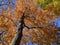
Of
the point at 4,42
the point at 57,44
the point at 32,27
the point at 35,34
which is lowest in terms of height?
the point at 57,44

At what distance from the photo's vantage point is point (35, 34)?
47.0 feet

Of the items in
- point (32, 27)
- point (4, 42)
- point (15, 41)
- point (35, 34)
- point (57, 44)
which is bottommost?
point (57, 44)

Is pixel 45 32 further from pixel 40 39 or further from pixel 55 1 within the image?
pixel 55 1

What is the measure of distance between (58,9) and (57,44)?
19.7 ft

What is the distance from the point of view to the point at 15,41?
9062 mm

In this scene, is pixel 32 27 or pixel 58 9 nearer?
pixel 32 27

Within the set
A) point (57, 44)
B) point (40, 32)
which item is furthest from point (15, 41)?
point (57, 44)

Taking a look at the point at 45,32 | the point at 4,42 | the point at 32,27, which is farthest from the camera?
the point at 4,42

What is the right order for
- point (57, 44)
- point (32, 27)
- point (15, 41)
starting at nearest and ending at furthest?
point (15, 41) < point (32, 27) < point (57, 44)

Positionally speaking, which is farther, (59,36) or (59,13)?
(59,36)

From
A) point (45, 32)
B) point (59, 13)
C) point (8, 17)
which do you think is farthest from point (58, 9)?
point (8, 17)

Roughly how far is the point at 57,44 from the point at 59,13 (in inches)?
224

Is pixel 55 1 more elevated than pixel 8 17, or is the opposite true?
pixel 55 1

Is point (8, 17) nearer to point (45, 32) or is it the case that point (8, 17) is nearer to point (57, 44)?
point (45, 32)
